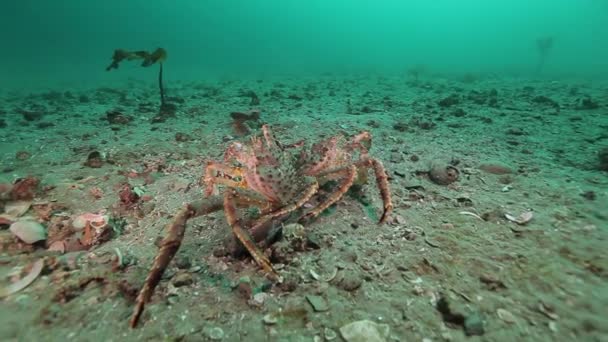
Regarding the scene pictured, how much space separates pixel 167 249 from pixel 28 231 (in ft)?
6.08

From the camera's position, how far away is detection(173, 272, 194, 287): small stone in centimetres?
253

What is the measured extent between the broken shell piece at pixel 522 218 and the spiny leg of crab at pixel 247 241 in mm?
2604

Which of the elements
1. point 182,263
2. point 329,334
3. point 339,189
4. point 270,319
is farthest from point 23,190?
point 329,334

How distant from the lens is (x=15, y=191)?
3729mm

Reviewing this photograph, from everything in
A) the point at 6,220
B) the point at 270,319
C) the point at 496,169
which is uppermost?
the point at 496,169

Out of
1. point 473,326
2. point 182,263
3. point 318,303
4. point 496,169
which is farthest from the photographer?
point 496,169

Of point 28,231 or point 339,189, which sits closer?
point 28,231

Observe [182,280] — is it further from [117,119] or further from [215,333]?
[117,119]

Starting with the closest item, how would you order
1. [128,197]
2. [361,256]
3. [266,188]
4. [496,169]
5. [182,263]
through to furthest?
[182,263] < [361,256] < [266,188] < [128,197] < [496,169]

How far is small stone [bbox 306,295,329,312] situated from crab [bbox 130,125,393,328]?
0.33 meters

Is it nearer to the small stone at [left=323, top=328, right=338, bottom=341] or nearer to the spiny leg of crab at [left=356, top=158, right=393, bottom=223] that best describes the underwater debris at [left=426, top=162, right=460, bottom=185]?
the spiny leg of crab at [left=356, top=158, right=393, bottom=223]

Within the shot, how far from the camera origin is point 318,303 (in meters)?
2.35

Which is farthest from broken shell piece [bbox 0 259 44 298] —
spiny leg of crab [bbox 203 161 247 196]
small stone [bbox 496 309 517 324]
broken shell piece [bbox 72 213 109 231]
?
small stone [bbox 496 309 517 324]

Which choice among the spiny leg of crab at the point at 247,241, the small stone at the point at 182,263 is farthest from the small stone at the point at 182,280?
the spiny leg of crab at the point at 247,241
